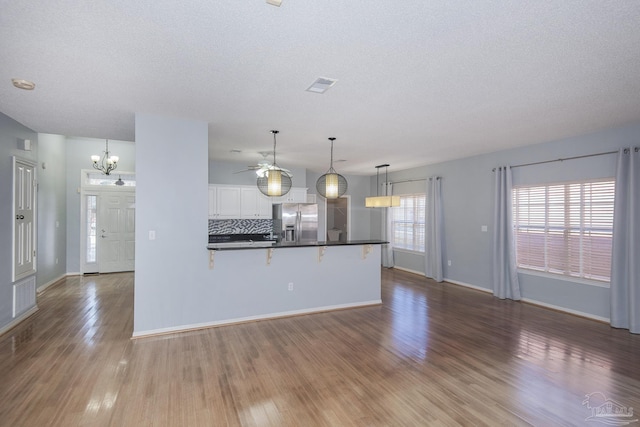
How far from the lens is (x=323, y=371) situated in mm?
2990

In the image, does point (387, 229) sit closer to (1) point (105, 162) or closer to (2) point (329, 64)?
(2) point (329, 64)

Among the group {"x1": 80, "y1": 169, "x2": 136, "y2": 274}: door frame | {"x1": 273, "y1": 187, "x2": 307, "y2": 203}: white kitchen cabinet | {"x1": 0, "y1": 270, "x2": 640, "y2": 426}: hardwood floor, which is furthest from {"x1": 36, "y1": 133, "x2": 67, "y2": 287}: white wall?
{"x1": 273, "y1": 187, "x2": 307, "y2": 203}: white kitchen cabinet

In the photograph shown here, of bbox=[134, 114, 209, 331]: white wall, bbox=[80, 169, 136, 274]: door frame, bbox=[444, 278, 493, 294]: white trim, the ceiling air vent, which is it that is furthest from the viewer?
bbox=[80, 169, 136, 274]: door frame

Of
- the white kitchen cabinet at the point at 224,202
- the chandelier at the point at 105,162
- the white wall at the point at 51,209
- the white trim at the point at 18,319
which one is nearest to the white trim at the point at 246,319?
the white trim at the point at 18,319

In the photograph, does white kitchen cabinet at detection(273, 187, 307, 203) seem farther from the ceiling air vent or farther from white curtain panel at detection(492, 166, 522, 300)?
the ceiling air vent

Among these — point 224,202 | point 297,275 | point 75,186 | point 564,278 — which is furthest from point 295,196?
point 564,278

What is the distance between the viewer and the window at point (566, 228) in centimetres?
454

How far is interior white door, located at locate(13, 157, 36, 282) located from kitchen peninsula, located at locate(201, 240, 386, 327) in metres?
2.55

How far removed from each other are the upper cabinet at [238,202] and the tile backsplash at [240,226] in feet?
1.07

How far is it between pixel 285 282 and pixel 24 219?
368 centimetres

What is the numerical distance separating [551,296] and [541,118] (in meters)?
2.93

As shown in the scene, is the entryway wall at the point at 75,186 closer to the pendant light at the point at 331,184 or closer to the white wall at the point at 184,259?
the white wall at the point at 184,259

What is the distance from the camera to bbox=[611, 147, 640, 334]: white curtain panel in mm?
4059

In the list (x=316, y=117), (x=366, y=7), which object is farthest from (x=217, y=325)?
(x=366, y=7)
